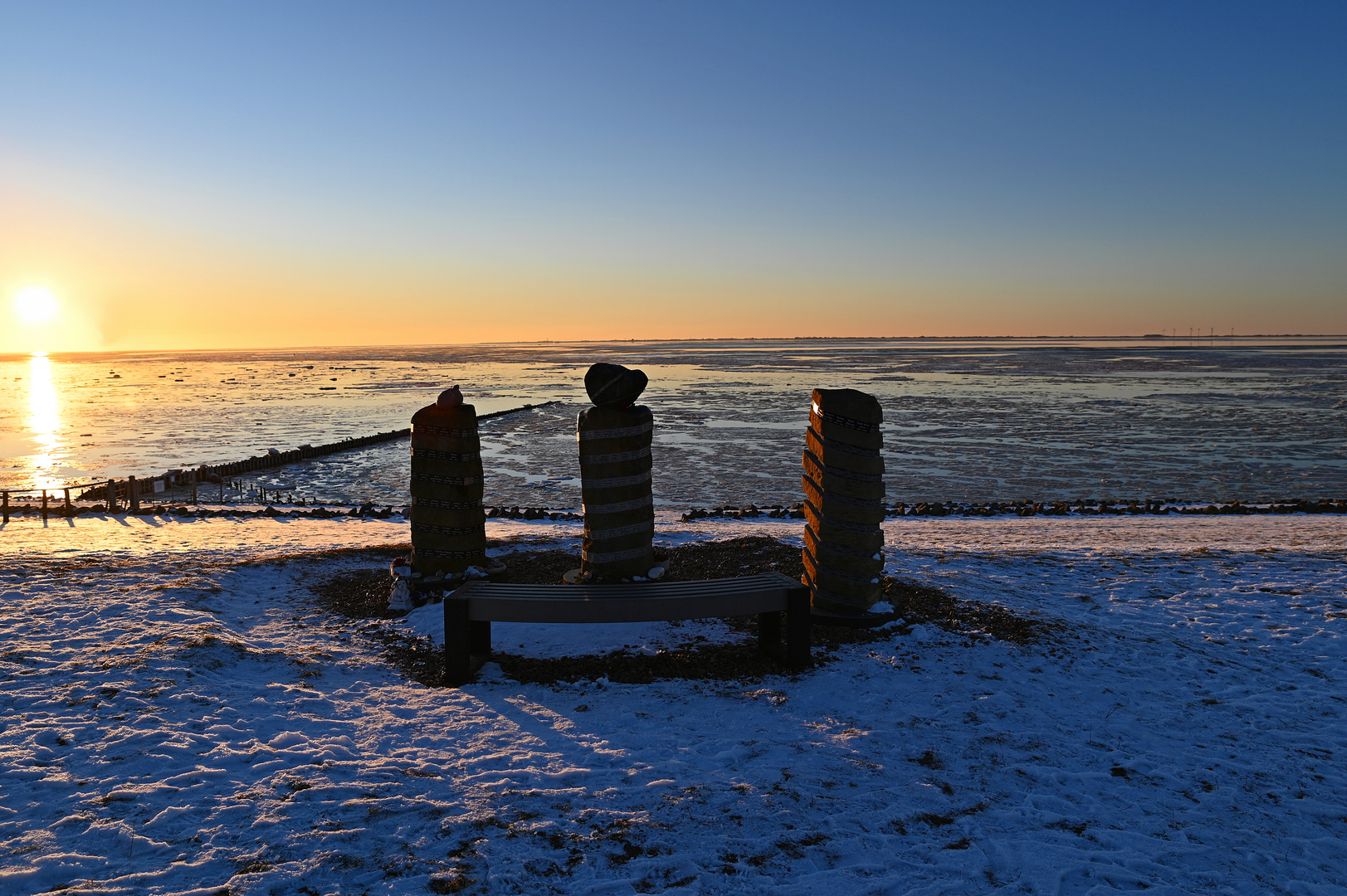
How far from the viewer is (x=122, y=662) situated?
6.19m

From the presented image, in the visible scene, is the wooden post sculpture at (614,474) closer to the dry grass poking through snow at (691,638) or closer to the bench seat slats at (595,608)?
the dry grass poking through snow at (691,638)

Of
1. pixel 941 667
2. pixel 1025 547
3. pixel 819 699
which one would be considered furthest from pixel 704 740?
pixel 1025 547

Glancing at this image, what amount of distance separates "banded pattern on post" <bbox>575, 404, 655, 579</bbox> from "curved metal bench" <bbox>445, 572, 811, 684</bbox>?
4.59 ft

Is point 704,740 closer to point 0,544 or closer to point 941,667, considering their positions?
point 941,667

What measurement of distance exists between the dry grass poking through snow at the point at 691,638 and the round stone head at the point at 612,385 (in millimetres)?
2517

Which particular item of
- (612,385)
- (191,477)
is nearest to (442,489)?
(612,385)

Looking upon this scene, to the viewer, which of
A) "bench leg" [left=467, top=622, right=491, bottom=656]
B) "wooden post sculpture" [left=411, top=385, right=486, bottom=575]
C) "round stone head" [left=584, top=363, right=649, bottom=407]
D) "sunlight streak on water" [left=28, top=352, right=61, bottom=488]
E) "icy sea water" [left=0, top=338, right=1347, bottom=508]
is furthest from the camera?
"sunlight streak on water" [left=28, top=352, right=61, bottom=488]

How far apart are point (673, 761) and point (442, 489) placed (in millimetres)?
5046

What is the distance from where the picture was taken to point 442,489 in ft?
29.2

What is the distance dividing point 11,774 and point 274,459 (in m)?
23.8

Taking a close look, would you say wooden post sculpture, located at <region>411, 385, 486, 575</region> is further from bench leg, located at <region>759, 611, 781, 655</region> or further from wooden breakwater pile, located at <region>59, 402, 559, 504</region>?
wooden breakwater pile, located at <region>59, 402, 559, 504</region>

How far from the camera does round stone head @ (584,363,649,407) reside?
7965 millimetres

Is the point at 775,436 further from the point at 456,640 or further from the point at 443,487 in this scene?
the point at 456,640

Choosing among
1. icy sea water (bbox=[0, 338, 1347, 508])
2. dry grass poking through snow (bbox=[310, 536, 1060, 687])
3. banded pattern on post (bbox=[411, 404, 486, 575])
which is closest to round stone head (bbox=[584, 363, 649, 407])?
banded pattern on post (bbox=[411, 404, 486, 575])
